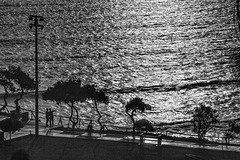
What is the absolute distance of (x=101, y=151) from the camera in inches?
886

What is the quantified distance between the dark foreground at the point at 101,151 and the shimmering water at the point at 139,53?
779 centimetres

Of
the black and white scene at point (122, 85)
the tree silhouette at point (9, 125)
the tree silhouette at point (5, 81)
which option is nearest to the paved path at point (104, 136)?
the black and white scene at point (122, 85)

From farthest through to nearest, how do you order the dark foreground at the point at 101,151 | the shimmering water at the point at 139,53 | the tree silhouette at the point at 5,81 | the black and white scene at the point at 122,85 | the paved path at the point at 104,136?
the shimmering water at the point at 139,53 → the tree silhouette at the point at 5,81 → the black and white scene at the point at 122,85 → the paved path at the point at 104,136 → the dark foreground at the point at 101,151

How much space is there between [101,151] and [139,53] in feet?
274

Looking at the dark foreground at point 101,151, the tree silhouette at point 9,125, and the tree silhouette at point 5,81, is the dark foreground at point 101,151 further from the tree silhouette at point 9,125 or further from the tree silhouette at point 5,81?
the tree silhouette at point 5,81

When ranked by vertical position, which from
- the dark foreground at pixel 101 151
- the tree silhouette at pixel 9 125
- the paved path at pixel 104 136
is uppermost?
the tree silhouette at pixel 9 125

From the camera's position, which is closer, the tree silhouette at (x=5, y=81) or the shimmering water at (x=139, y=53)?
the tree silhouette at (x=5, y=81)

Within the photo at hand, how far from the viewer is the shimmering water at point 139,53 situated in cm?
6069

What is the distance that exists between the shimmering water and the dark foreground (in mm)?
7793

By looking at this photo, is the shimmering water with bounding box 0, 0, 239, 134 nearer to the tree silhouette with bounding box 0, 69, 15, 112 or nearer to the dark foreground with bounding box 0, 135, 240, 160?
the dark foreground with bounding box 0, 135, 240, 160

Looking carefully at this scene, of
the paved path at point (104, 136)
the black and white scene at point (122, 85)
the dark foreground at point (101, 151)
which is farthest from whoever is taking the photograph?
the black and white scene at point (122, 85)

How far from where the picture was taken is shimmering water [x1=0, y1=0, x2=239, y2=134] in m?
60.7

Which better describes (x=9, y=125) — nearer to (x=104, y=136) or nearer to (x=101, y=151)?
(x=101, y=151)

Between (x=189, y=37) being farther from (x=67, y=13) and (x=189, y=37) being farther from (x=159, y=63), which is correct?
(x=67, y=13)
